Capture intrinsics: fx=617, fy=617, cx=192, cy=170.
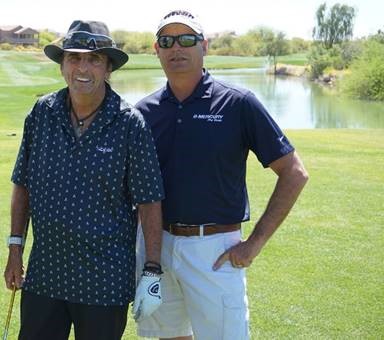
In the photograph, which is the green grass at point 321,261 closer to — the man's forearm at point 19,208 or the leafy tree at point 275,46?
the man's forearm at point 19,208

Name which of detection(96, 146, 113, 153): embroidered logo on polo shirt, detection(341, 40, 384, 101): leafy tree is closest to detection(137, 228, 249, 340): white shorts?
detection(96, 146, 113, 153): embroidered logo on polo shirt

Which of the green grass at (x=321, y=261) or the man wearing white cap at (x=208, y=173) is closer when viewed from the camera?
the man wearing white cap at (x=208, y=173)

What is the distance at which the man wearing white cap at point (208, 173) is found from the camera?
3033 millimetres

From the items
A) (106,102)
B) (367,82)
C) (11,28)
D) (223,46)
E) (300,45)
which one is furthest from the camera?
(300,45)

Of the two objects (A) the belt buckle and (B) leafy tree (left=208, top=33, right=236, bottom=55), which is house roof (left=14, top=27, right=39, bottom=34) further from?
(A) the belt buckle

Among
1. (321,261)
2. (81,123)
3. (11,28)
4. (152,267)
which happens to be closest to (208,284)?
(152,267)

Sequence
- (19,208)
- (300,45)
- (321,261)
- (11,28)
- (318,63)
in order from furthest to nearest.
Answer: (300,45), (11,28), (318,63), (321,261), (19,208)

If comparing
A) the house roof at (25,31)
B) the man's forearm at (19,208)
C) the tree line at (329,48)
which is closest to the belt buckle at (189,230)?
the man's forearm at (19,208)

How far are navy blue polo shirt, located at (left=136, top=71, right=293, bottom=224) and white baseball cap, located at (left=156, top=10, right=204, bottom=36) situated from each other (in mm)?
291

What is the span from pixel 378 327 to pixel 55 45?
2934 mm

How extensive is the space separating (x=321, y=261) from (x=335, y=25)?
99.4m

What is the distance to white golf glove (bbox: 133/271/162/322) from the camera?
9.30 feet

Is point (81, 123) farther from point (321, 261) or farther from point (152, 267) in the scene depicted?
point (321, 261)

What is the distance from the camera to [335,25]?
99.6m
